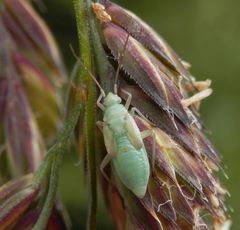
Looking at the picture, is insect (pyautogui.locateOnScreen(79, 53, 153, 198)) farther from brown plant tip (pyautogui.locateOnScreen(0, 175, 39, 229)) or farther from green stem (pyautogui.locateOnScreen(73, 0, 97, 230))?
brown plant tip (pyautogui.locateOnScreen(0, 175, 39, 229))

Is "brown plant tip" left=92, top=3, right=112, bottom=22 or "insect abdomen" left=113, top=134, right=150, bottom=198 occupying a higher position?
"brown plant tip" left=92, top=3, right=112, bottom=22

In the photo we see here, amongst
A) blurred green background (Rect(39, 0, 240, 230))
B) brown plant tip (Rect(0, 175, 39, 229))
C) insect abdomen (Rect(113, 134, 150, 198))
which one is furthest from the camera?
blurred green background (Rect(39, 0, 240, 230))

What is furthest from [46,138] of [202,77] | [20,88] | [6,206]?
[202,77]

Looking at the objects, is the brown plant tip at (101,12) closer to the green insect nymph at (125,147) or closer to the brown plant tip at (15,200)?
the green insect nymph at (125,147)

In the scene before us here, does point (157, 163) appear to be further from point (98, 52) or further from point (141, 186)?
point (98, 52)

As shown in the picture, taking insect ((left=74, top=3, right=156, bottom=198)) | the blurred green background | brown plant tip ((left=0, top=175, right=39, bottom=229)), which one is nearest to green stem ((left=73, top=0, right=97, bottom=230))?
insect ((left=74, top=3, right=156, bottom=198))

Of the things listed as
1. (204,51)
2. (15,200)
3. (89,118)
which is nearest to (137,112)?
(89,118)

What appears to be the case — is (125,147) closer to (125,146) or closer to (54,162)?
(125,146)

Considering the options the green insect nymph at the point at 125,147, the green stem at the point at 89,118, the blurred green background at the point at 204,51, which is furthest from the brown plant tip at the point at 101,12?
the blurred green background at the point at 204,51
